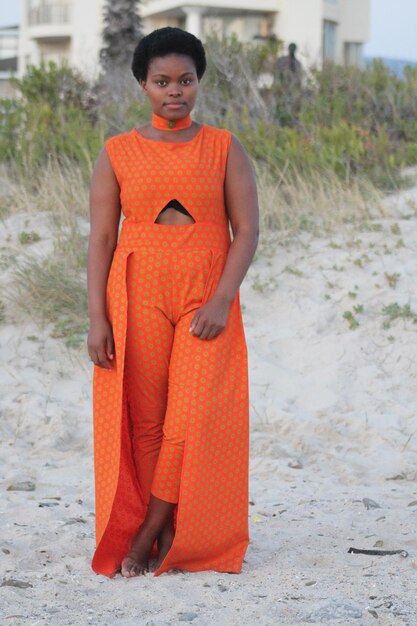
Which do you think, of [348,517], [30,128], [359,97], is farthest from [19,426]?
[359,97]

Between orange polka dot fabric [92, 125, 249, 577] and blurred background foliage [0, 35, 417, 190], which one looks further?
blurred background foliage [0, 35, 417, 190]

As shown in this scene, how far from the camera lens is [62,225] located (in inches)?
328

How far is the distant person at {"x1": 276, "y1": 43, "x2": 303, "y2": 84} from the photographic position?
1222cm

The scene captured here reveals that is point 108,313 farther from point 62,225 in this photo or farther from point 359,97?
point 359,97

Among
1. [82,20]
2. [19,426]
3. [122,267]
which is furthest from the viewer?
[82,20]

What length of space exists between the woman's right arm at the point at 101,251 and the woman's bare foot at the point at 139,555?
620mm

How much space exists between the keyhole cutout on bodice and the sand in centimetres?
123

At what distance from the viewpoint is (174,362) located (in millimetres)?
3713

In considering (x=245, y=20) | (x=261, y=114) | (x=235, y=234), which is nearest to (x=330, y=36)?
(x=245, y=20)

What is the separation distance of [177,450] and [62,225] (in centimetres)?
483

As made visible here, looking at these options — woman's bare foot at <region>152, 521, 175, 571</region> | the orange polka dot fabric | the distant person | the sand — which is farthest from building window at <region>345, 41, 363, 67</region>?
woman's bare foot at <region>152, 521, 175, 571</region>

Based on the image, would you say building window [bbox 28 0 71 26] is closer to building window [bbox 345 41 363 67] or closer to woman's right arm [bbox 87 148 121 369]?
building window [bbox 345 41 363 67]

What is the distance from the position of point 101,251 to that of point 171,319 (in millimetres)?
349

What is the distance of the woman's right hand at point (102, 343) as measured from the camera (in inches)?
148
